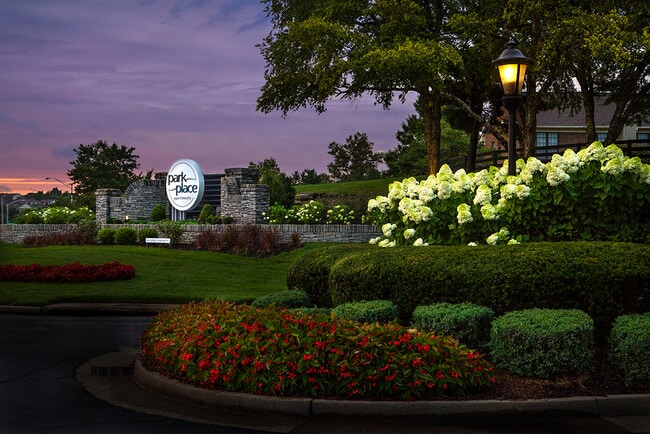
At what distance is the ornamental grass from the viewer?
278 inches

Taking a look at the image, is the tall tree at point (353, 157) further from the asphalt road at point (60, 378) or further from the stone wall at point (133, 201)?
the asphalt road at point (60, 378)

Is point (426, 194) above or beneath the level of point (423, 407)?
above

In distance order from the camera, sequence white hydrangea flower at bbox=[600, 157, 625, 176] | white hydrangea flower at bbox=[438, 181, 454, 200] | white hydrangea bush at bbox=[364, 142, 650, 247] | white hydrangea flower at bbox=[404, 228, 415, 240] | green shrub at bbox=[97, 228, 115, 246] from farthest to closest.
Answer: green shrub at bbox=[97, 228, 115, 246]
white hydrangea flower at bbox=[404, 228, 415, 240]
white hydrangea flower at bbox=[438, 181, 454, 200]
white hydrangea bush at bbox=[364, 142, 650, 247]
white hydrangea flower at bbox=[600, 157, 625, 176]

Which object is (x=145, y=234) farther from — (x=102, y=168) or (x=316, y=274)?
(x=102, y=168)

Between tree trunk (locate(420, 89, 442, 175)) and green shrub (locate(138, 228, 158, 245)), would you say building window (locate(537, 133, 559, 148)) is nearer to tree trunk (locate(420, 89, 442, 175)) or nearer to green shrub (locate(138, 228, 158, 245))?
tree trunk (locate(420, 89, 442, 175))

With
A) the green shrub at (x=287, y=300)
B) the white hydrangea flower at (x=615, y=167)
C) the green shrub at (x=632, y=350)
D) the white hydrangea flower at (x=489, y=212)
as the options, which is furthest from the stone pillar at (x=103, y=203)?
the green shrub at (x=632, y=350)

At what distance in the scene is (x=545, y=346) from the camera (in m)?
7.32

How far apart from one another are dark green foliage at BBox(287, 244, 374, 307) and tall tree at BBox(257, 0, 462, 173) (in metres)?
19.0

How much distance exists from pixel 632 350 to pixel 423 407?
8.03 feet

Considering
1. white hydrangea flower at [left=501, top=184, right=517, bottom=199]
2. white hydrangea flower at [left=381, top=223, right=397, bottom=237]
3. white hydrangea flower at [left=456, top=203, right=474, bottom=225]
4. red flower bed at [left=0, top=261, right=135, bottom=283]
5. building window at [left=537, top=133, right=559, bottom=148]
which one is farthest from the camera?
building window at [left=537, top=133, right=559, bottom=148]

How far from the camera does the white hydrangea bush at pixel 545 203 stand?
1048cm

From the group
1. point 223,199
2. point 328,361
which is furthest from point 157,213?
point 328,361

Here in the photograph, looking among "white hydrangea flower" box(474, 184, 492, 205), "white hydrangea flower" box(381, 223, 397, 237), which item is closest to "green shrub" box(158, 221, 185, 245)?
"white hydrangea flower" box(381, 223, 397, 237)

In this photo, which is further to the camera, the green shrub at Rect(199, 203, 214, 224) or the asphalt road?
the green shrub at Rect(199, 203, 214, 224)
